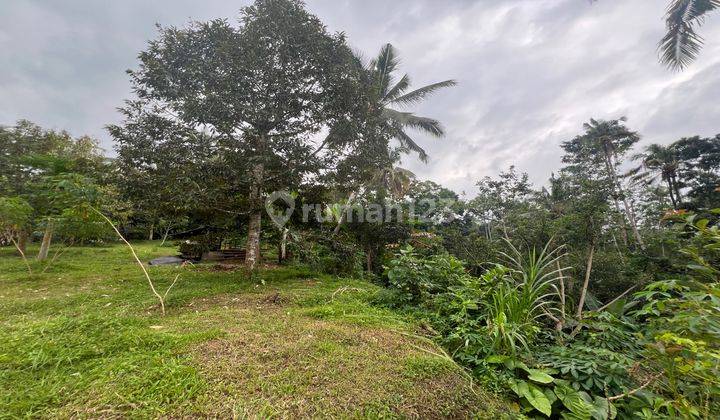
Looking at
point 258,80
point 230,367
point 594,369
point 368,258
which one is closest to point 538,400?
point 594,369

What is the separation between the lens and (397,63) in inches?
491

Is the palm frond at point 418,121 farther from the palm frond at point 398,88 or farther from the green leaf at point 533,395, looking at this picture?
the green leaf at point 533,395

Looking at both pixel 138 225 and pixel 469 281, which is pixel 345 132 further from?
pixel 138 225

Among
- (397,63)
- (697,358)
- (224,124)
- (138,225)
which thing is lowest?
(697,358)

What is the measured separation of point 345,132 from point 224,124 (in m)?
2.11

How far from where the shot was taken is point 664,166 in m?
16.3

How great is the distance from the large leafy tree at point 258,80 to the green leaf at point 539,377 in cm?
439

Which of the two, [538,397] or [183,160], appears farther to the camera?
[183,160]

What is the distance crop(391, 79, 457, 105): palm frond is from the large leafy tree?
7824 millimetres

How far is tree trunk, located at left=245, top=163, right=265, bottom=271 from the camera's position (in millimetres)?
5039

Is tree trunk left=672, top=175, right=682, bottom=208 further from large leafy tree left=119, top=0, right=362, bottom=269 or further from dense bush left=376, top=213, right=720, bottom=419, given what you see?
large leafy tree left=119, top=0, right=362, bottom=269

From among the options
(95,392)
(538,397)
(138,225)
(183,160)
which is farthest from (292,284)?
(138,225)

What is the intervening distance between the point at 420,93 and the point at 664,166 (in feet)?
51.7

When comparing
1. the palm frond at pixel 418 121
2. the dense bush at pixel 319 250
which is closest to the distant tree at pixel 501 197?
the palm frond at pixel 418 121
